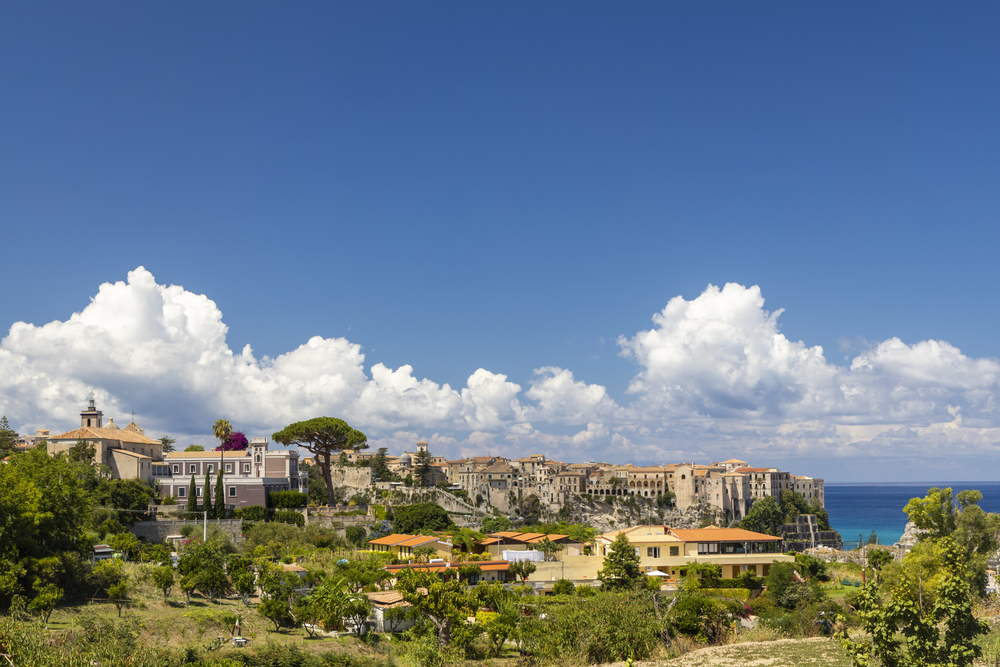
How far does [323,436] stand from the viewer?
91125 mm

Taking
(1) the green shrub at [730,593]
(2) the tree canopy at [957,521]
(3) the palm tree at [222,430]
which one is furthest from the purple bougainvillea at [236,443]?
(2) the tree canopy at [957,521]

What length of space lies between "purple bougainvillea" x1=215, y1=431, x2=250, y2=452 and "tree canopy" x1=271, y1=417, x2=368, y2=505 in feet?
17.9

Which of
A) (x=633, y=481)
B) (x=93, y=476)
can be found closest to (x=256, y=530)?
(x=93, y=476)

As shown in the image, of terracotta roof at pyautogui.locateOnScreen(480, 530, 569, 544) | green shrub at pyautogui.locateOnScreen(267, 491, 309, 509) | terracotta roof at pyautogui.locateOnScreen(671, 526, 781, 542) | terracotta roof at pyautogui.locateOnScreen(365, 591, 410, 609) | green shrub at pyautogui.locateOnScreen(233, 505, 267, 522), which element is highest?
green shrub at pyautogui.locateOnScreen(267, 491, 309, 509)

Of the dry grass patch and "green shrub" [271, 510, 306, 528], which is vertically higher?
"green shrub" [271, 510, 306, 528]

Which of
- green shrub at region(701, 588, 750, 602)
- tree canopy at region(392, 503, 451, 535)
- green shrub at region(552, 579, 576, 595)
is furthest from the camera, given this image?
tree canopy at region(392, 503, 451, 535)

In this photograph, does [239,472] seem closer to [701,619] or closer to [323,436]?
[323,436]

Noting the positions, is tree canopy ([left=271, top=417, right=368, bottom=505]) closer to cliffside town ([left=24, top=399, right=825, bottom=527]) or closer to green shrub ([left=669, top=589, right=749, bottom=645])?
cliffside town ([left=24, top=399, right=825, bottom=527])

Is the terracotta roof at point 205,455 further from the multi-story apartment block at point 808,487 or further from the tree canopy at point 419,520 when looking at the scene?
the multi-story apartment block at point 808,487

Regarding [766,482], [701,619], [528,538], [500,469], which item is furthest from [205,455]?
[766,482]

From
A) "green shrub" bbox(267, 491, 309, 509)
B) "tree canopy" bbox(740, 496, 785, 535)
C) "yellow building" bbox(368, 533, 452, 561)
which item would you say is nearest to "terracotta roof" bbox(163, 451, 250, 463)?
"green shrub" bbox(267, 491, 309, 509)

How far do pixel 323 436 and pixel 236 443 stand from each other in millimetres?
12114

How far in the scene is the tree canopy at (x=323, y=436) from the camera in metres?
90.3

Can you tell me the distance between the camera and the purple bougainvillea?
3590 inches
